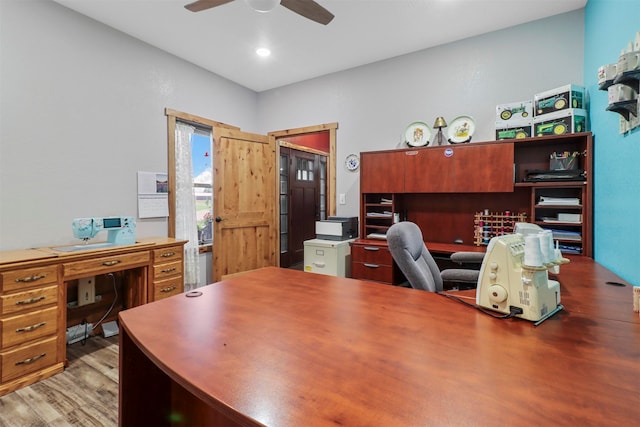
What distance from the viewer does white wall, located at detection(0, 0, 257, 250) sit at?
2.40 m

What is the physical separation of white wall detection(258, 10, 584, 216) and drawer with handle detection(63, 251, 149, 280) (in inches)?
91.2

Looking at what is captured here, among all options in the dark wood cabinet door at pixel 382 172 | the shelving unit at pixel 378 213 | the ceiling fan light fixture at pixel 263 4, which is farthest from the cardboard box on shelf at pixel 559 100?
the ceiling fan light fixture at pixel 263 4

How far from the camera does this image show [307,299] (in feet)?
4.35

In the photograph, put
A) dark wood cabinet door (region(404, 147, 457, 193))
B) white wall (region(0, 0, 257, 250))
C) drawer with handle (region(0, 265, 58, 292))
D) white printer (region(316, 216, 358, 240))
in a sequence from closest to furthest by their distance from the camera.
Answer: drawer with handle (region(0, 265, 58, 292)), white wall (region(0, 0, 257, 250)), dark wood cabinet door (region(404, 147, 457, 193)), white printer (region(316, 216, 358, 240))

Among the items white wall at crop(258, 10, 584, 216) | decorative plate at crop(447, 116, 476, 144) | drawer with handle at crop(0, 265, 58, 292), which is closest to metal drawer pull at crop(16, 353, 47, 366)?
drawer with handle at crop(0, 265, 58, 292)

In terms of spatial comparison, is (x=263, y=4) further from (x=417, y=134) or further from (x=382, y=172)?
(x=417, y=134)

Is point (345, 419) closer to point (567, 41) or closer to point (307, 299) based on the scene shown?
point (307, 299)

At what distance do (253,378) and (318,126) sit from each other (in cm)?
372

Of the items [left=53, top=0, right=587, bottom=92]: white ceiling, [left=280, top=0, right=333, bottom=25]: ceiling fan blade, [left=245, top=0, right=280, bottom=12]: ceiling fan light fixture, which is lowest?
[left=245, top=0, right=280, bottom=12]: ceiling fan light fixture

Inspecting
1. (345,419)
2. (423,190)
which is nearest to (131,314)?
(345,419)

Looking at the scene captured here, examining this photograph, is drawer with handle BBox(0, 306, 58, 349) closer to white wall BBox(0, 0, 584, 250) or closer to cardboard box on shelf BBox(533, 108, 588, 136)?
white wall BBox(0, 0, 584, 250)

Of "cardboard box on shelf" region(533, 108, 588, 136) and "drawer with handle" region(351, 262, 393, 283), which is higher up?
"cardboard box on shelf" region(533, 108, 588, 136)

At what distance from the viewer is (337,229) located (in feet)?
11.5

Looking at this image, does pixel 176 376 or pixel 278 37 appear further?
pixel 278 37
